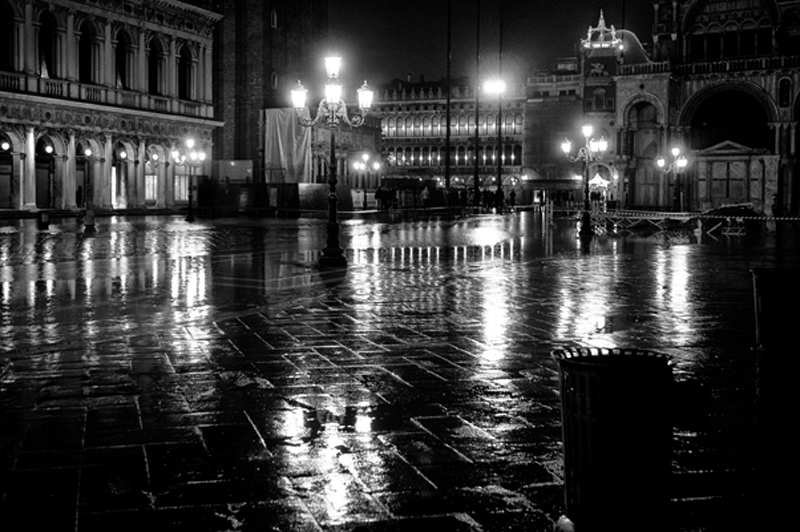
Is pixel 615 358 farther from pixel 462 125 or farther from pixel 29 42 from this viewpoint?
pixel 462 125

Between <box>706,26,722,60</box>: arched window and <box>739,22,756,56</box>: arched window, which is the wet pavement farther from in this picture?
<box>706,26,722,60</box>: arched window

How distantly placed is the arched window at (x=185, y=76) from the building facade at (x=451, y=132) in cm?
4013

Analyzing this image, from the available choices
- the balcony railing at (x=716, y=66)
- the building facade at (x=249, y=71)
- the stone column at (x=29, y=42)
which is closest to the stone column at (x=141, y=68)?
the stone column at (x=29, y=42)

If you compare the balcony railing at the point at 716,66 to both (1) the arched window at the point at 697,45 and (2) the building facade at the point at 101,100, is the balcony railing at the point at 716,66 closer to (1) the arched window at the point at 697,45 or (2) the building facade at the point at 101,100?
(1) the arched window at the point at 697,45

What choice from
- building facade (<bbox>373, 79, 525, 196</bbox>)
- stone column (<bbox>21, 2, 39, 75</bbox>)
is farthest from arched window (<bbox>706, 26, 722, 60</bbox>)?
stone column (<bbox>21, 2, 39, 75</bbox>)

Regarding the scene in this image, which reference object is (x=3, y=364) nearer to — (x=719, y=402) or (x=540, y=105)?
(x=719, y=402)

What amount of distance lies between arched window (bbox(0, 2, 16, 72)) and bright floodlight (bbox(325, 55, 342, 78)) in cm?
2616

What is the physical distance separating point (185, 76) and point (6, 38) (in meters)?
12.8

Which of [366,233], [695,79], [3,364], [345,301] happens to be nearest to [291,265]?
[345,301]

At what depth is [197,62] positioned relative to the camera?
5059cm

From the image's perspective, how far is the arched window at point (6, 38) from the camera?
1511 inches

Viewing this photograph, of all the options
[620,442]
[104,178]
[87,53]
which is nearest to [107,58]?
[87,53]

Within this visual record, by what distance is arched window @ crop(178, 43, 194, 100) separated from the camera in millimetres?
50219

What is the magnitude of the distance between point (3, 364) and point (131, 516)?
159 inches
